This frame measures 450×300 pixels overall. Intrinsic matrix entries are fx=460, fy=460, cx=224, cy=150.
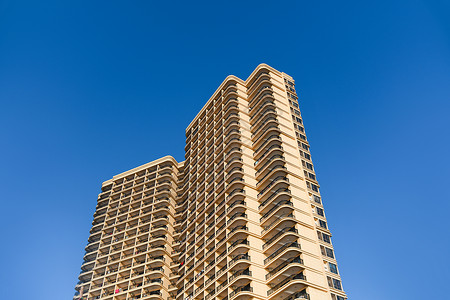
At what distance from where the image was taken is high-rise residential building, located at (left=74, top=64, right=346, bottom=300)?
65.1 meters

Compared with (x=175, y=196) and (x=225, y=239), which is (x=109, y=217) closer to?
(x=175, y=196)

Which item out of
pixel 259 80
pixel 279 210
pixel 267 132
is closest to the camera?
pixel 279 210

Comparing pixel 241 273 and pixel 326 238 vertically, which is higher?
pixel 326 238

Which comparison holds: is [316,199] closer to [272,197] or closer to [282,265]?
[272,197]

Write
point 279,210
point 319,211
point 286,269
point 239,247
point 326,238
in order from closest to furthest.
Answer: point 286,269 < point 239,247 < point 326,238 < point 279,210 < point 319,211

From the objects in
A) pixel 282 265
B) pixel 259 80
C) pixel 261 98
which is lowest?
pixel 282 265

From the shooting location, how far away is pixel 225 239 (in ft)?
241

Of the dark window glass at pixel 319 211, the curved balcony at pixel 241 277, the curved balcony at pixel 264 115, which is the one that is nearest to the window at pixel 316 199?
the dark window glass at pixel 319 211

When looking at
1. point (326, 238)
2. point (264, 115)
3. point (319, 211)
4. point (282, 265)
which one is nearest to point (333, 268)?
point (326, 238)

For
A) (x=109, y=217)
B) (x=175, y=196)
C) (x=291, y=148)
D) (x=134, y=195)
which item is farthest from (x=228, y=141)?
(x=109, y=217)

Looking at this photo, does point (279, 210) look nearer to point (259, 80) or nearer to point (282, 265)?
point (282, 265)

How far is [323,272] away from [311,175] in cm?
2075

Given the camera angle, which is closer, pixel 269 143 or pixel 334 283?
pixel 334 283

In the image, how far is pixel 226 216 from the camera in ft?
252
